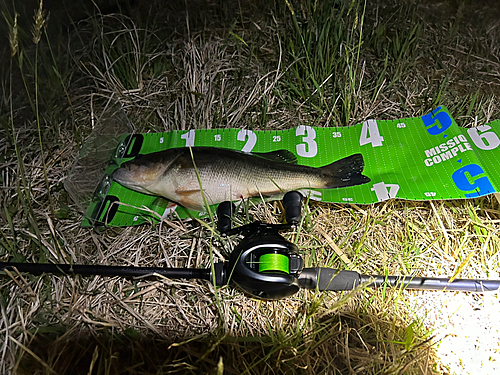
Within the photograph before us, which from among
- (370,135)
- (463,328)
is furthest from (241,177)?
(463,328)

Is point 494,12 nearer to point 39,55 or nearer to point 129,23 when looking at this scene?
point 129,23

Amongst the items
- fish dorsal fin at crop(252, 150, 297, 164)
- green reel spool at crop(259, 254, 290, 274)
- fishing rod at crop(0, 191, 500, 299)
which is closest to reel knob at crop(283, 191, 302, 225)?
fishing rod at crop(0, 191, 500, 299)

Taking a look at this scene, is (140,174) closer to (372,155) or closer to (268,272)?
(268,272)

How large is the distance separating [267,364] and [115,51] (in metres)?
2.13

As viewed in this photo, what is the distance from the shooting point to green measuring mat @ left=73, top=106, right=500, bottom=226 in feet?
6.09

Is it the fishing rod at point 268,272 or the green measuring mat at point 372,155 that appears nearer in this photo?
the fishing rod at point 268,272

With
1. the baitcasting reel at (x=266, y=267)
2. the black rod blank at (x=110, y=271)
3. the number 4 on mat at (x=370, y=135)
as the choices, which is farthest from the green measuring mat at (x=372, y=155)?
the baitcasting reel at (x=266, y=267)

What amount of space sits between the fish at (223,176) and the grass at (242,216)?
14cm

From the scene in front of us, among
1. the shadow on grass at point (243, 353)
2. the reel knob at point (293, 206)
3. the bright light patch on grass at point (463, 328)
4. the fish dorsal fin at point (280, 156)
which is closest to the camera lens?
the shadow on grass at point (243, 353)

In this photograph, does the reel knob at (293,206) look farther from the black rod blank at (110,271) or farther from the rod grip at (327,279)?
the black rod blank at (110,271)

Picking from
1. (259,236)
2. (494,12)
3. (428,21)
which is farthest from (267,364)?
(494,12)

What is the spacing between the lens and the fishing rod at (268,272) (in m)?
1.45

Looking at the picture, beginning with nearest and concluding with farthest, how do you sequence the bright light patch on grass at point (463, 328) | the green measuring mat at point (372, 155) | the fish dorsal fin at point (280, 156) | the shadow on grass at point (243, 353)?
the shadow on grass at point (243, 353) → the bright light patch on grass at point (463, 328) → the green measuring mat at point (372, 155) → the fish dorsal fin at point (280, 156)

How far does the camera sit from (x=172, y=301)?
1.67 m
